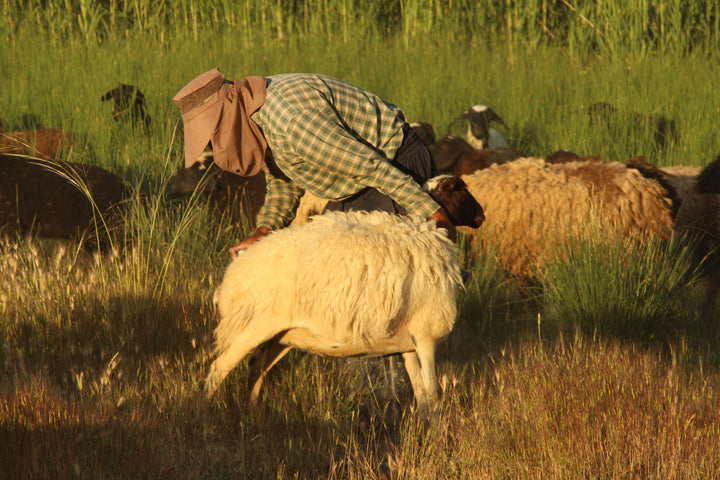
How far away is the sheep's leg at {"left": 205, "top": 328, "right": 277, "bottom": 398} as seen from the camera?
312 cm

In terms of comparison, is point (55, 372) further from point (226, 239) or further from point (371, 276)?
point (226, 239)

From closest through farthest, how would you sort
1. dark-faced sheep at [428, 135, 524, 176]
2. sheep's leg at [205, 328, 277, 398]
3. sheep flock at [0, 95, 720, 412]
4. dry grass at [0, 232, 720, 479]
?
1. dry grass at [0, 232, 720, 479]
2. sheep flock at [0, 95, 720, 412]
3. sheep's leg at [205, 328, 277, 398]
4. dark-faced sheep at [428, 135, 524, 176]

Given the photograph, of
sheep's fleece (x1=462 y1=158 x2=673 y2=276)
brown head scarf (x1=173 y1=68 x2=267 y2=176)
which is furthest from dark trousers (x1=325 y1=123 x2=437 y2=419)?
sheep's fleece (x1=462 y1=158 x2=673 y2=276)

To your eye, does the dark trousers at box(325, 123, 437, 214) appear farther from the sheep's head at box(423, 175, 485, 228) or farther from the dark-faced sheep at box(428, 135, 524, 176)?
the dark-faced sheep at box(428, 135, 524, 176)

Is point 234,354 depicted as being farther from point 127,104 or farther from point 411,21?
point 411,21

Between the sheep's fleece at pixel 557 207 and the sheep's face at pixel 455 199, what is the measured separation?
232cm

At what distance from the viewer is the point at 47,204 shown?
5766 millimetres

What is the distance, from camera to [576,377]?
3.41m

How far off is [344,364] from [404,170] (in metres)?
1.15

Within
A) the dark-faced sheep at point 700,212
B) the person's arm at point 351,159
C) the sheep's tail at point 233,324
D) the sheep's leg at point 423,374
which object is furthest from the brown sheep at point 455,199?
the dark-faced sheep at point 700,212

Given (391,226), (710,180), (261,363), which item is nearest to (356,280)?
(391,226)

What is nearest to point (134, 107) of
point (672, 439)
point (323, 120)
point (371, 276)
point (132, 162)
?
point (132, 162)

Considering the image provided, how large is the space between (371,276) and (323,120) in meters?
0.81

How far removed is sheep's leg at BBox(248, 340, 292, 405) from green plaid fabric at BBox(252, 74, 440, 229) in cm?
82
